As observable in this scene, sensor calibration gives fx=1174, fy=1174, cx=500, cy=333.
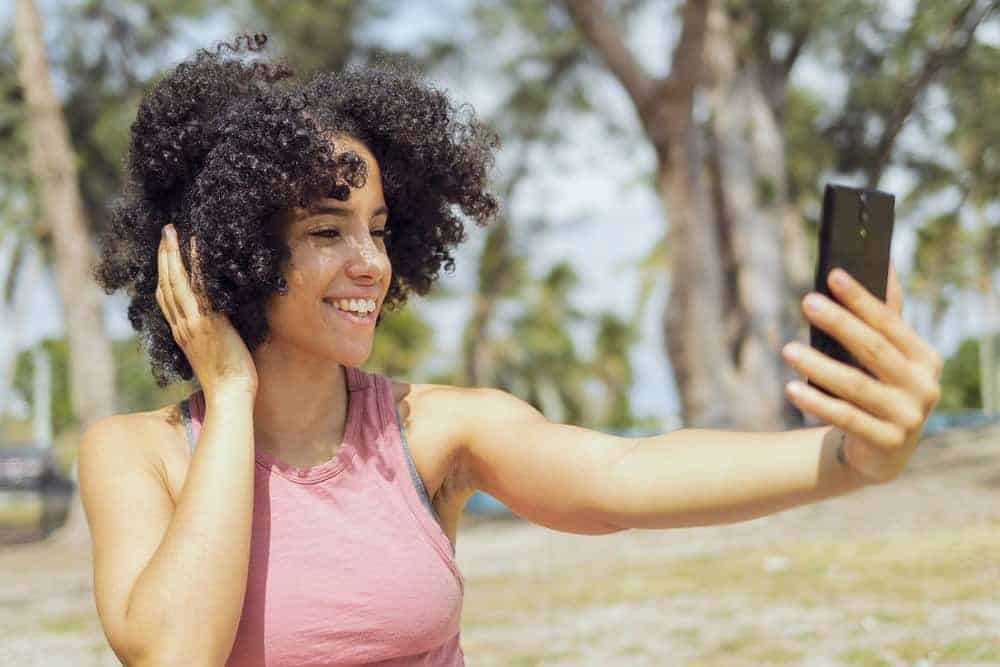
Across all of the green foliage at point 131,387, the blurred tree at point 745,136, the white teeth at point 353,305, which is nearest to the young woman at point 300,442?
the white teeth at point 353,305

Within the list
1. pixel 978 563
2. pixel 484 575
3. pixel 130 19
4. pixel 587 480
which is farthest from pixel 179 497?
pixel 130 19

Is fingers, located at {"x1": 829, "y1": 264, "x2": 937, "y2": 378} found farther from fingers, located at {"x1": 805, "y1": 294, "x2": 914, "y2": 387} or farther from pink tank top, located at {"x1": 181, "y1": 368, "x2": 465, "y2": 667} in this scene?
pink tank top, located at {"x1": 181, "y1": 368, "x2": 465, "y2": 667}

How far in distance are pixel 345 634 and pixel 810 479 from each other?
2.98 ft

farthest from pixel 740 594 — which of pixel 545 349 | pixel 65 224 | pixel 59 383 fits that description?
pixel 59 383

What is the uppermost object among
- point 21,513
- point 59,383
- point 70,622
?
point 59,383

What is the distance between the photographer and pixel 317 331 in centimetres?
241

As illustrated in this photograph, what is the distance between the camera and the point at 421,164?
288 centimetres

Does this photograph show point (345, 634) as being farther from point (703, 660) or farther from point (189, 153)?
point (703, 660)

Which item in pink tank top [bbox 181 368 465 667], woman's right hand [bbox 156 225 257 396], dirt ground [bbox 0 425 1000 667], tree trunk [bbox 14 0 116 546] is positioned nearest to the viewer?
pink tank top [bbox 181 368 465 667]

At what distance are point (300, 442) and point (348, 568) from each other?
34 cm

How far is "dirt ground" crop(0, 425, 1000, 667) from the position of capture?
5.98 m

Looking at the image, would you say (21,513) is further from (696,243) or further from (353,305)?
(353,305)

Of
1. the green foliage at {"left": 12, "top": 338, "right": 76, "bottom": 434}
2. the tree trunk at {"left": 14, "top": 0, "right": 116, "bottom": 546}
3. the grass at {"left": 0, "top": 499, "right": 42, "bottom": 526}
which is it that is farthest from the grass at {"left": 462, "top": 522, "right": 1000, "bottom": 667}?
the green foliage at {"left": 12, "top": 338, "right": 76, "bottom": 434}

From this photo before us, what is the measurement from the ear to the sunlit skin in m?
1.07
